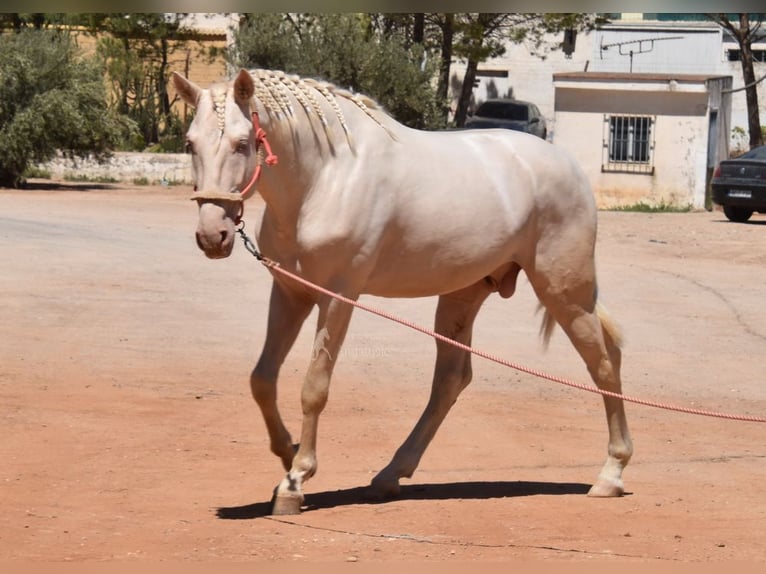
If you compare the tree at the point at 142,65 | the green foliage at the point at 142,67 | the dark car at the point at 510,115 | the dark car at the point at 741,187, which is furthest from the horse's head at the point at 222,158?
the dark car at the point at 510,115

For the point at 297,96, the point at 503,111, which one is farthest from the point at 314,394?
the point at 503,111

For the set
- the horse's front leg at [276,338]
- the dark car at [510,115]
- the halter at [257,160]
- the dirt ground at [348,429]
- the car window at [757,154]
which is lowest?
the dark car at [510,115]

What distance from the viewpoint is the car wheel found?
92.8 feet

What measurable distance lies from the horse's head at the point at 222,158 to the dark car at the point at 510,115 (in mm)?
36226

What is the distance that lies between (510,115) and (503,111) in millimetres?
275

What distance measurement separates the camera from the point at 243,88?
22.6 feet

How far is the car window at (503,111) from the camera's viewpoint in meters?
43.7

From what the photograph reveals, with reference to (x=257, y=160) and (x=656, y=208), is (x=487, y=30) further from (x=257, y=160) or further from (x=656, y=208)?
(x=257, y=160)

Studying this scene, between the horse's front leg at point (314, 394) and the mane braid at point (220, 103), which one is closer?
the mane braid at point (220, 103)

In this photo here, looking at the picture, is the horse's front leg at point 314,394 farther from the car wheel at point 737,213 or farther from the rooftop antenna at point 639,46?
the rooftop antenna at point 639,46

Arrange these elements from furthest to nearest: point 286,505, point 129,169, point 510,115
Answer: point 510,115, point 129,169, point 286,505

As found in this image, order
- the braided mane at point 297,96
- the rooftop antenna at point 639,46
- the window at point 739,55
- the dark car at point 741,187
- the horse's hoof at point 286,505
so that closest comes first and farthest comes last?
the braided mane at point 297,96 < the horse's hoof at point 286,505 < the dark car at point 741,187 < the rooftop antenna at point 639,46 < the window at point 739,55

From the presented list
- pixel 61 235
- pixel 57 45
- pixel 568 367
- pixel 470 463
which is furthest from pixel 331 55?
pixel 470 463

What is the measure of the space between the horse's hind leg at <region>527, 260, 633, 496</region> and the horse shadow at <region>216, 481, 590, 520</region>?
316mm
